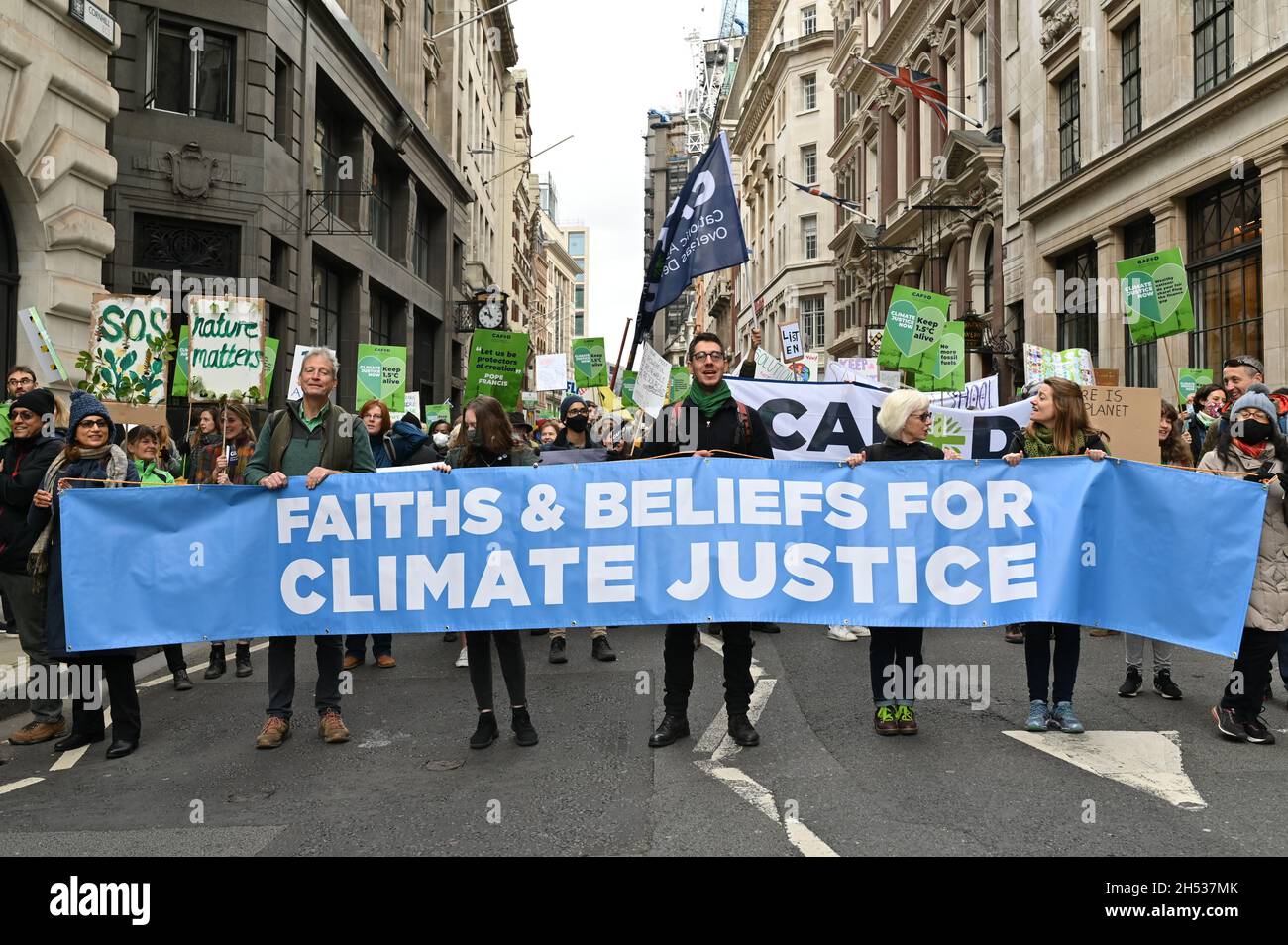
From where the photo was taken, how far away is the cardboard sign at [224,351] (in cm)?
960

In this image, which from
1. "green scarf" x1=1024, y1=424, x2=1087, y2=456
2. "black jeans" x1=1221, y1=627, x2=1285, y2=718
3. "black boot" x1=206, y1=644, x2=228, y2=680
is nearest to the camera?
"black jeans" x1=1221, y1=627, x2=1285, y2=718

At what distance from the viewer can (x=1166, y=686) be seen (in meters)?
6.45

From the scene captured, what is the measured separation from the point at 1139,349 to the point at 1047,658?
57.7ft

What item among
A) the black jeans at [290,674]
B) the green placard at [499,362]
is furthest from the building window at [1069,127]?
the black jeans at [290,674]

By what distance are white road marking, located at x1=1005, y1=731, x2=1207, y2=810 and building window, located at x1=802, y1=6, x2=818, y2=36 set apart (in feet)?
191

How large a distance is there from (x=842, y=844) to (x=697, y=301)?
120 metres

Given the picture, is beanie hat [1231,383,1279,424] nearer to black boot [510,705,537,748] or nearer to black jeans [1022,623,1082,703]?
black jeans [1022,623,1082,703]

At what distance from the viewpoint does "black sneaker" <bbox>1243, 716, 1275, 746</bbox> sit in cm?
537

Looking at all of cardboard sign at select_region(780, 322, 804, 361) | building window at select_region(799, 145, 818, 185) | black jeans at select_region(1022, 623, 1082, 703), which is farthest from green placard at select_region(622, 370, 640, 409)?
building window at select_region(799, 145, 818, 185)

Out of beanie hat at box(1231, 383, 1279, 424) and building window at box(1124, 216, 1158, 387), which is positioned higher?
→ building window at box(1124, 216, 1158, 387)

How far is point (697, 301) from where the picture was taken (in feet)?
398

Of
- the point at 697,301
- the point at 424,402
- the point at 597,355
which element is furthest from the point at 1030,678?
the point at 697,301

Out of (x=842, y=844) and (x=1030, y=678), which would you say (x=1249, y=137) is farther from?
(x=842, y=844)

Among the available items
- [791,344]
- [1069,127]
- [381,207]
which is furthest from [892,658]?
[381,207]
